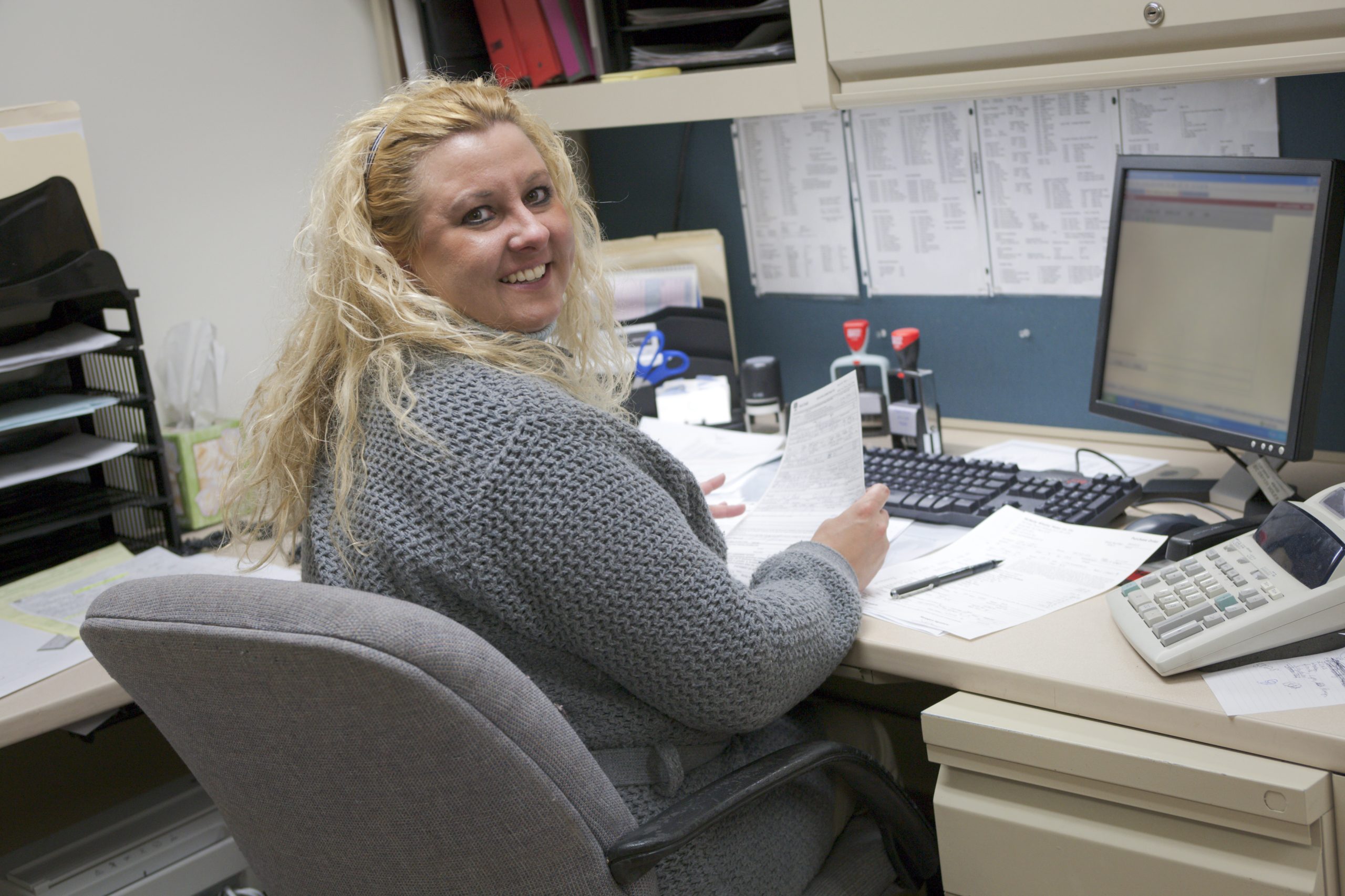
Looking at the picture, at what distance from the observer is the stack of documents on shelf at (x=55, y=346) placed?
4.80ft

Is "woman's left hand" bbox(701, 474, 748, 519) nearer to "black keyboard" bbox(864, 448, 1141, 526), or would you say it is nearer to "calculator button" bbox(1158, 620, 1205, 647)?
"black keyboard" bbox(864, 448, 1141, 526)

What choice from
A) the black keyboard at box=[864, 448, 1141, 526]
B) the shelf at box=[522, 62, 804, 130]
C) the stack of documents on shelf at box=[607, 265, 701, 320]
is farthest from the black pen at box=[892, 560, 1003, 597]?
the stack of documents on shelf at box=[607, 265, 701, 320]

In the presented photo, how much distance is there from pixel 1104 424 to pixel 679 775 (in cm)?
102

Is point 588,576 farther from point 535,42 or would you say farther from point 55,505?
point 535,42

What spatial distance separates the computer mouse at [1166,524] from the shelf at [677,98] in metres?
0.70

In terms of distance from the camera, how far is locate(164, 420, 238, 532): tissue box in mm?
1709

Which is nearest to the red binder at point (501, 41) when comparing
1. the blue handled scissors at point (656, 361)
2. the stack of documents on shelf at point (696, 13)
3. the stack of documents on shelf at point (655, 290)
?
the stack of documents on shelf at point (696, 13)

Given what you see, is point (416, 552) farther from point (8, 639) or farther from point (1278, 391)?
point (1278, 391)

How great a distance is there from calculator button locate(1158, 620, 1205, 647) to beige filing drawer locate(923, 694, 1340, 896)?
8 cm

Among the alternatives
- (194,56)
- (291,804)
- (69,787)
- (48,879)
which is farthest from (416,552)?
(194,56)

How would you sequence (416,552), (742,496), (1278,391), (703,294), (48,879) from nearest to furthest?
1. (416,552)
2. (1278,391)
3. (48,879)
4. (742,496)
5. (703,294)

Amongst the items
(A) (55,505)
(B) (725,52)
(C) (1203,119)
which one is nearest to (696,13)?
(B) (725,52)

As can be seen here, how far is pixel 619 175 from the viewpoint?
2246 millimetres

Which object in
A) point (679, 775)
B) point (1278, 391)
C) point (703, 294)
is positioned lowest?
point (679, 775)
